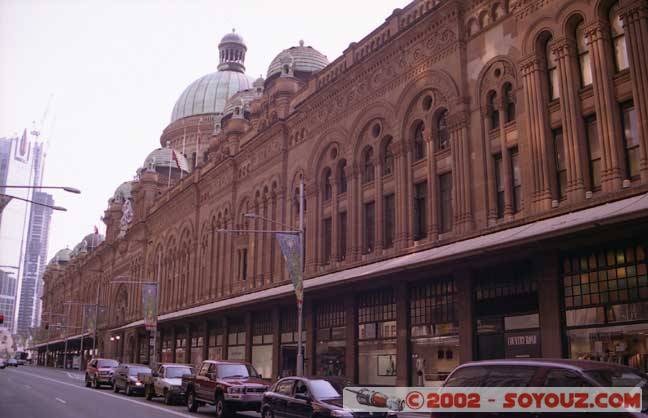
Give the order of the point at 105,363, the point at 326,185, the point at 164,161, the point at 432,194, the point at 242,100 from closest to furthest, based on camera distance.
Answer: the point at 432,194
the point at 326,185
the point at 105,363
the point at 242,100
the point at 164,161

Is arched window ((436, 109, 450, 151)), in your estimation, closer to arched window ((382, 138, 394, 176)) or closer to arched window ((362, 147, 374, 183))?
arched window ((382, 138, 394, 176))

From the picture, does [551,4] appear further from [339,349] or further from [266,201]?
[266,201]

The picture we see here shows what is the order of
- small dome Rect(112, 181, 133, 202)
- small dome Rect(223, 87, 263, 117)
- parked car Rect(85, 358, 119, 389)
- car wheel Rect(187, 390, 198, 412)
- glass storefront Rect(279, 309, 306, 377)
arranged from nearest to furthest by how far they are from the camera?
car wheel Rect(187, 390, 198, 412)
glass storefront Rect(279, 309, 306, 377)
parked car Rect(85, 358, 119, 389)
small dome Rect(223, 87, 263, 117)
small dome Rect(112, 181, 133, 202)

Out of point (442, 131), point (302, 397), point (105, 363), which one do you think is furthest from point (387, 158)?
point (105, 363)

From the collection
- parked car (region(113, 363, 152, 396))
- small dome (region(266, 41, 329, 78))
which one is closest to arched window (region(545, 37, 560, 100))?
parked car (region(113, 363, 152, 396))

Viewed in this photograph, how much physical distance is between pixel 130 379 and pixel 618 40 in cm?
2758

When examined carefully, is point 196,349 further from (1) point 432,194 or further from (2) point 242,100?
(1) point 432,194

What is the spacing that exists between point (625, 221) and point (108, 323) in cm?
7913

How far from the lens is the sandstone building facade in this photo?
813 inches

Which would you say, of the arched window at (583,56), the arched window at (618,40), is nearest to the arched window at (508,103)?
the arched window at (583,56)

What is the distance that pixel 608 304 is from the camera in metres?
20.2

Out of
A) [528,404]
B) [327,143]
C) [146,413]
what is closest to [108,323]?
[327,143]

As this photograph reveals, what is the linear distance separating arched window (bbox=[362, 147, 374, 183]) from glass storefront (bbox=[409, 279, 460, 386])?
24.1 ft

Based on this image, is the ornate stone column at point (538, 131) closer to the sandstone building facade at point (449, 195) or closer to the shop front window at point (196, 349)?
the sandstone building facade at point (449, 195)
